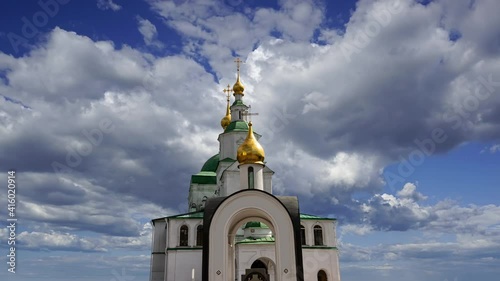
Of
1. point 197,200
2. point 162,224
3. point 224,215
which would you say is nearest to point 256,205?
point 224,215

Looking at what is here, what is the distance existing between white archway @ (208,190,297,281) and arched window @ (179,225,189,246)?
11.0m

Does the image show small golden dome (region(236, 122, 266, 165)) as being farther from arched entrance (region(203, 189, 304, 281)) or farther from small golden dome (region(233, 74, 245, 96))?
small golden dome (region(233, 74, 245, 96))

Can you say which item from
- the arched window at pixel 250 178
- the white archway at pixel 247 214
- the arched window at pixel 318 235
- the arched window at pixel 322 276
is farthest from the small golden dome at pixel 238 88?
the white archway at pixel 247 214

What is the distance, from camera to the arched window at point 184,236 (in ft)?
98.6

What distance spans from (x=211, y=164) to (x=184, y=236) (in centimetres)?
1227

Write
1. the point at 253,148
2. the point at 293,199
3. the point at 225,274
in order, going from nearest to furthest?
the point at 225,274
the point at 293,199
the point at 253,148

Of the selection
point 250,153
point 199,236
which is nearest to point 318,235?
point 199,236

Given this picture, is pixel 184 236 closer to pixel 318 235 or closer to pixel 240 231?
pixel 240 231

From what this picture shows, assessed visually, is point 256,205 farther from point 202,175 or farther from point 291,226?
point 202,175

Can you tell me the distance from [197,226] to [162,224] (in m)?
4.80

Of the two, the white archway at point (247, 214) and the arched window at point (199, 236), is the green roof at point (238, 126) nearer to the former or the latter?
the arched window at point (199, 236)

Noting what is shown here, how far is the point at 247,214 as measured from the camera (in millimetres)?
19906

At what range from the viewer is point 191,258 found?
96.4 feet

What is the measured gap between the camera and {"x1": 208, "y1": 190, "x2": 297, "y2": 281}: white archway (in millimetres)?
18062
